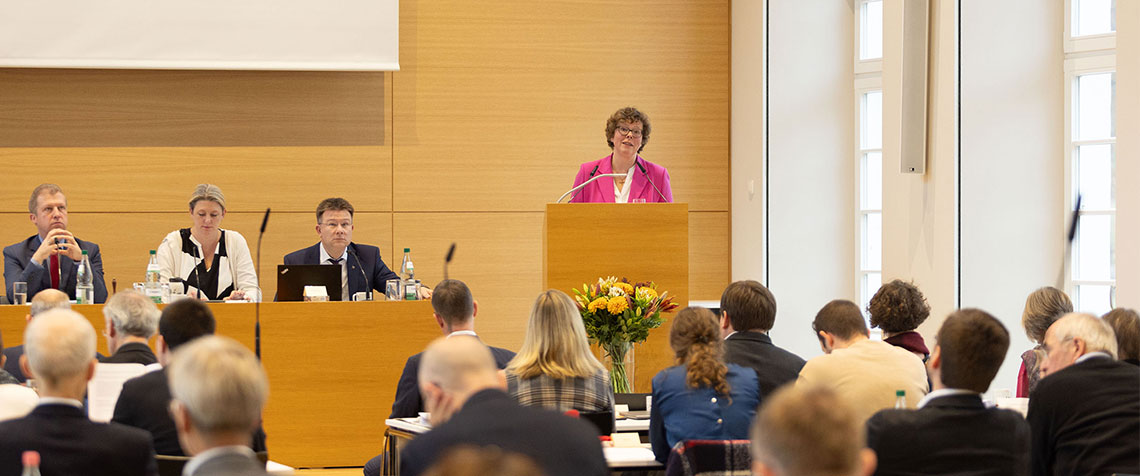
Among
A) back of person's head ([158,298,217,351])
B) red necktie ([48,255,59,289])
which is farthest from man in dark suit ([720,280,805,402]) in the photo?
red necktie ([48,255,59,289])

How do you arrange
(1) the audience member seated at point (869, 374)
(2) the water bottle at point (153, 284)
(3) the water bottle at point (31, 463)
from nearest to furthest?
(3) the water bottle at point (31, 463)
(1) the audience member seated at point (869, 374)
(2) the water bottle at point (153, 284)

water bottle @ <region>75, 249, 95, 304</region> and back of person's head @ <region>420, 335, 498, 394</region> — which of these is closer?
back of person's head @ <region>420, 335, 498, 394</region>

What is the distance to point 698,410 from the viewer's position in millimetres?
3559

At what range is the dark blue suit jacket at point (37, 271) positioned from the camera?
231 inches

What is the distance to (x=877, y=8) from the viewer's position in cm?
767

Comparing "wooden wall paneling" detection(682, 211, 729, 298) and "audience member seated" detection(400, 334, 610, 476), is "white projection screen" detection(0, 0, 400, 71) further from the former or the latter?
"audience member seated" detection(400, 334, 610, 476)

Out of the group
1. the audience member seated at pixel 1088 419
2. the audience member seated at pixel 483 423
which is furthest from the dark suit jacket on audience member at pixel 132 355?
the audience member seated at pixel 1088 419

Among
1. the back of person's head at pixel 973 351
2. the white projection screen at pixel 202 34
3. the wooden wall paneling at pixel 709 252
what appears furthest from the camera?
the wooden wall paneling at pixel 709 252

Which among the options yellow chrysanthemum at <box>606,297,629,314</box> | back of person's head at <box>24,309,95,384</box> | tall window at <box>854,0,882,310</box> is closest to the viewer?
back of person's head at <box>24,309,95,384</box>

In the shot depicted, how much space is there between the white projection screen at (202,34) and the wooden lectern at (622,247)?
2604 millimetres

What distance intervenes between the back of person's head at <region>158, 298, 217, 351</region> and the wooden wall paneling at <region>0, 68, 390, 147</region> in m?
4.56

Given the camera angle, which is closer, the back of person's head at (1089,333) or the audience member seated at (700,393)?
the back of person's head at (1089,333)

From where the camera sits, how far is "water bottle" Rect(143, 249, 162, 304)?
18.4 ft

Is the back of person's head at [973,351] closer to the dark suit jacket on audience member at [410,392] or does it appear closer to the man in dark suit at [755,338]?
the man in dark suit at [755,338]
